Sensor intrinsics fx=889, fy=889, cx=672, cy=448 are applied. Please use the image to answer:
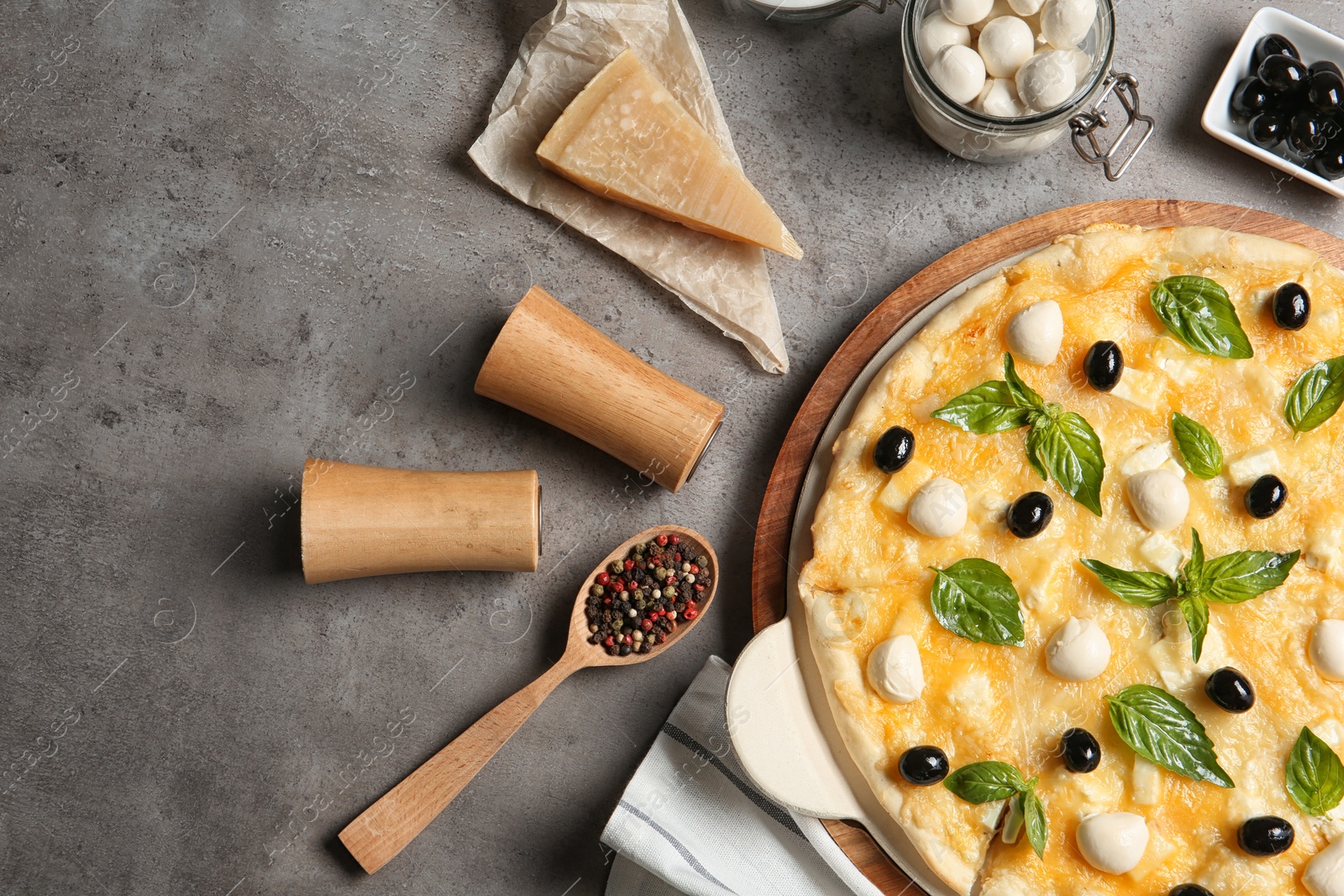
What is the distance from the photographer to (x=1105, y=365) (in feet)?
6.43

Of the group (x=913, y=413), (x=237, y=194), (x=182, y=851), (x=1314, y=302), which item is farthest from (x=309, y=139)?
(x=1314, y=302)

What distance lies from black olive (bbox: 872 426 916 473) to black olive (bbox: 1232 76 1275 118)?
1.33 m

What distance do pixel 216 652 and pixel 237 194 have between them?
1213 mm

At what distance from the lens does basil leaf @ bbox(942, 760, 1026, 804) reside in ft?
6.22

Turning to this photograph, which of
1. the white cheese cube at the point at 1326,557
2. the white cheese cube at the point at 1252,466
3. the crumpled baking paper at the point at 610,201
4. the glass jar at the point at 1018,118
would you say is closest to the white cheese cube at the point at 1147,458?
the white cheese cube at the point at 1252,466

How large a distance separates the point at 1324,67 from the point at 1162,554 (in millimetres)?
1374

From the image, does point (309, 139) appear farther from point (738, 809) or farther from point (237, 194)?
point (738, 809)

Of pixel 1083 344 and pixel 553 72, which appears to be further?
pixel 553 72

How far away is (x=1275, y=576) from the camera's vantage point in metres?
1.91

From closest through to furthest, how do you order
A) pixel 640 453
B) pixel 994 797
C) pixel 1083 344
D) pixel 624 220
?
pixel 994 797 → pixel 1083 344 → pixel 640 453 → pixel 624 220

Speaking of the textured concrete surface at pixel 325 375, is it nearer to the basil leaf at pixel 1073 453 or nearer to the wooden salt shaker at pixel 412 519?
the wooden salt shaker at pixel 412 519

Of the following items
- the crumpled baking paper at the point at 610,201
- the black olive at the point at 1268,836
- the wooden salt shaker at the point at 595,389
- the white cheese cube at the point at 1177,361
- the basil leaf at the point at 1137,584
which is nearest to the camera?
the black olive at the point at 1268,836

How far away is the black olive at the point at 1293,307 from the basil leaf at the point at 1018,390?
0.57 metres

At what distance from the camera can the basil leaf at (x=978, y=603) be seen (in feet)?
6.34
